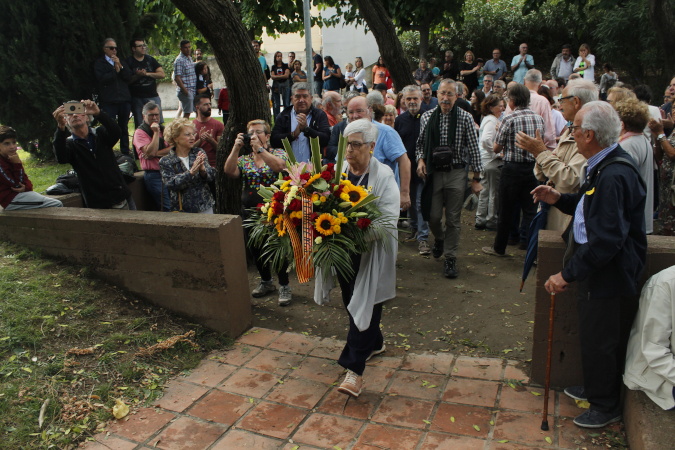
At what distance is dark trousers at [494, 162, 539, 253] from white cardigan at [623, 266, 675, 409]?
3.64 metres

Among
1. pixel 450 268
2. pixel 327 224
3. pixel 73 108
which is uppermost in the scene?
pixel 73 108

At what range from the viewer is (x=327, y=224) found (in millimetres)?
4203

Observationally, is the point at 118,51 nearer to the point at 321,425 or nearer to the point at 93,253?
the point at 93,253

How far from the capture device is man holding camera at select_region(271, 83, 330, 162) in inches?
293

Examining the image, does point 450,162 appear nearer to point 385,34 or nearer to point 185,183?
point 185,183

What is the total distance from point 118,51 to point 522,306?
932 centimetres

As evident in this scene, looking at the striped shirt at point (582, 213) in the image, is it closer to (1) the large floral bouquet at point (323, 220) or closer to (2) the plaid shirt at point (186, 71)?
(1) the large floral bouquet at point (323, 220)

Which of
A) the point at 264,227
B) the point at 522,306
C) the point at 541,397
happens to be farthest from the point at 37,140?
the point at 541,397

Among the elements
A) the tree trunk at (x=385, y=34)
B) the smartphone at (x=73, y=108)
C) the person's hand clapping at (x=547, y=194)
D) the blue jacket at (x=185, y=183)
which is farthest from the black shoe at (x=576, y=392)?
the tree trunk at (x=385, y=34)

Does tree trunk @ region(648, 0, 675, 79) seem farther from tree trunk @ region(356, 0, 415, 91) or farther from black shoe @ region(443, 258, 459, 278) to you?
black shoe @ region(443, 258, 459, 278)

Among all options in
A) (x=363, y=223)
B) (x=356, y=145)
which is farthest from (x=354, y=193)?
(x=356, y=145)

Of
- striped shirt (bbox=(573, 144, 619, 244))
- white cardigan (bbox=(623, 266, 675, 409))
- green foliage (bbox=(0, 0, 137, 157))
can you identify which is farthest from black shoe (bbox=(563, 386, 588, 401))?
green foliage (bbox=(0, 0, 137, 157))

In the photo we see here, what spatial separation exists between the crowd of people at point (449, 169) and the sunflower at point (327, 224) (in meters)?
0.39

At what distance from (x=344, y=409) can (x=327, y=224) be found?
1.39 m
